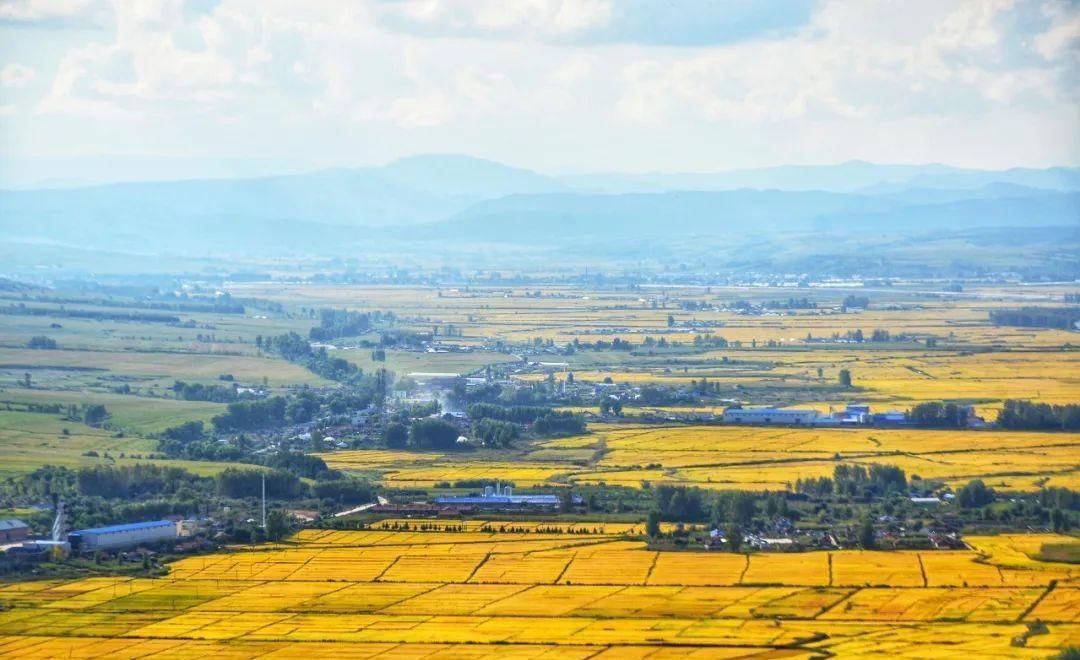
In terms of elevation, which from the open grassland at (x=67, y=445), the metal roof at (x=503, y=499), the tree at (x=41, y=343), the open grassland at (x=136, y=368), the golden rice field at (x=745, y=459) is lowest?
the metal roof at (x=503, y=499)

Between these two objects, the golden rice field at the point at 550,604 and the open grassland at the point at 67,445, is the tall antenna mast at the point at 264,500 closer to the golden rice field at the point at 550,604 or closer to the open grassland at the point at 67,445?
the golden rice field at the point at 550,604

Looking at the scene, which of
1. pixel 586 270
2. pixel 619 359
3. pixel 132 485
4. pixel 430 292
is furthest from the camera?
pixel 586 270

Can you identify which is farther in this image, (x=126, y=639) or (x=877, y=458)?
(x=877, y=458)

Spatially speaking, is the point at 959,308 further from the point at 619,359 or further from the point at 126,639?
the point at 126,639

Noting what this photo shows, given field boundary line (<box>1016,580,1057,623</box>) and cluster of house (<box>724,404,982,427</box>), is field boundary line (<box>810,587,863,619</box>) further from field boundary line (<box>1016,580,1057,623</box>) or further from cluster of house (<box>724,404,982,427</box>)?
cluster of house (<box>724,404,982,427</box>)

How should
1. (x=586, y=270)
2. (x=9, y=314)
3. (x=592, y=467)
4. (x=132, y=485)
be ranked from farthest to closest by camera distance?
(x=586, y=270) < (x=9, y=314) < (x=592, y=467) < (x=132, y=485)

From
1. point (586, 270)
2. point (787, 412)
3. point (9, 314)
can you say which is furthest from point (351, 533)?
point (586, 270)

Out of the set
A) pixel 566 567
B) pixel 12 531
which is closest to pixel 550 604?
pixel 566 567

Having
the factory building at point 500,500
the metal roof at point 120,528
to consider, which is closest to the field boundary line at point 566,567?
the factory building at point 500,500
